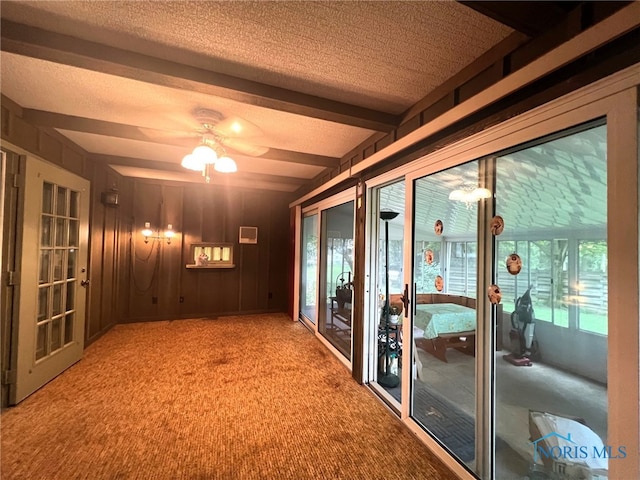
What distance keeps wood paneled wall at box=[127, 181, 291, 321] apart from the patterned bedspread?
3777 millimetres

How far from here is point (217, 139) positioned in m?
2.47

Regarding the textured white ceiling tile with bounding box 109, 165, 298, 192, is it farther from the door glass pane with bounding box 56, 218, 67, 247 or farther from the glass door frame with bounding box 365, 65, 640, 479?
the glass door frame with bounding box 365, 65, 640, 479

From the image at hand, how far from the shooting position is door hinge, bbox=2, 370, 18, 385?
2.25 meters

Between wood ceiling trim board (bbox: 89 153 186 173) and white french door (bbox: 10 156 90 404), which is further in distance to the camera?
wood ceiling trim board (bbox: 89 153 186 173)

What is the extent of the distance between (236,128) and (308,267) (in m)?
3.24

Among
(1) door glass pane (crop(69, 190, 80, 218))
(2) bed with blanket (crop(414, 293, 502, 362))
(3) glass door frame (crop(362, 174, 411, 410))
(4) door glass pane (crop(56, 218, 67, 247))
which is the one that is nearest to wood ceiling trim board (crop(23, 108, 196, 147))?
(1) door glass pane (crop(69, 190, 80, 218))

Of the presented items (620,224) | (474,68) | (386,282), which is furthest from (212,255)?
(620,224)

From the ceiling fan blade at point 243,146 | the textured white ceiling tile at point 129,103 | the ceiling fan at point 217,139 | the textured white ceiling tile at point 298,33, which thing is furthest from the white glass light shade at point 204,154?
the textured white ceiling tile at point 298,33

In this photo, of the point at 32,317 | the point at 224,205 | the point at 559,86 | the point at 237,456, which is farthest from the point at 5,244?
the point at 559,86

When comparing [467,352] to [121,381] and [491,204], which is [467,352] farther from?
[121,381]

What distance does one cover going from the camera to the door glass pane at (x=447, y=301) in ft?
6.01

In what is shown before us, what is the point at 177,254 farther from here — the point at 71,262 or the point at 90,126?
the point at 90,126

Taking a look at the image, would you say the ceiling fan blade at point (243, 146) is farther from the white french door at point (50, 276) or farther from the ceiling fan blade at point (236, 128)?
the white french door at point (50, 276)

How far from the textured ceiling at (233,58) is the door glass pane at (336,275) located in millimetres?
1797
